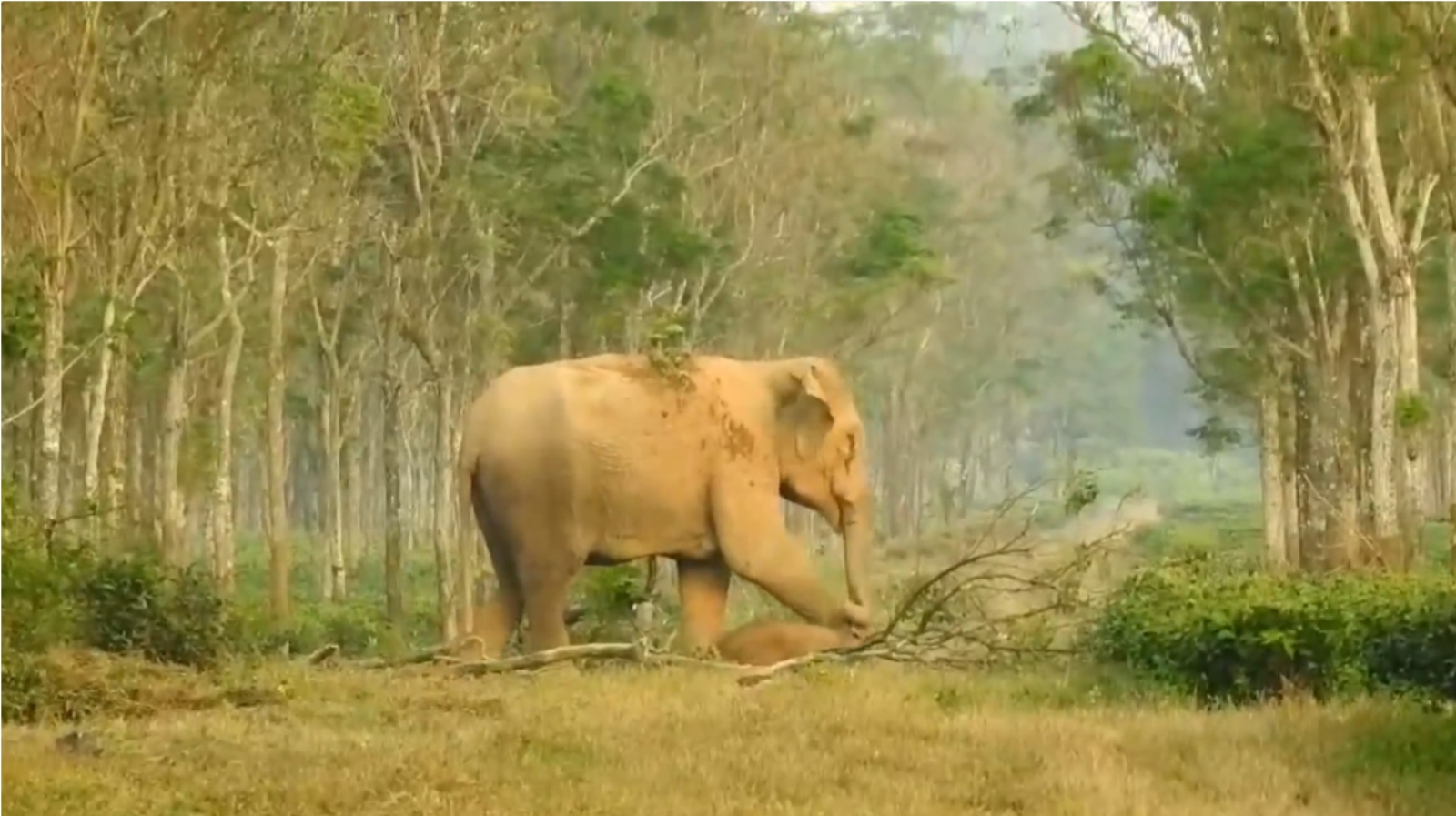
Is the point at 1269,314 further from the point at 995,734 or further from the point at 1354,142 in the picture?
the point at 995,734

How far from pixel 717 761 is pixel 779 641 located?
17.9 ft

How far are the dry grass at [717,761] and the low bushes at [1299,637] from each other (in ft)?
2.35

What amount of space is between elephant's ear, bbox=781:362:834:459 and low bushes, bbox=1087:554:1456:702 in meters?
3.27

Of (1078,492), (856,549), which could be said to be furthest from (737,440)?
(1078,492)

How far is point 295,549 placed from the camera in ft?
119

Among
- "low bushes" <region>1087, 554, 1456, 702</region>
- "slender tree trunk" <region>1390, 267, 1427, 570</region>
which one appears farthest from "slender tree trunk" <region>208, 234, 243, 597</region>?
"slender tree trunk" <region>1390, 267, 1427, 570</region>

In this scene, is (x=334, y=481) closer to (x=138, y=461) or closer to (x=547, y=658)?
(x=138, y=461)

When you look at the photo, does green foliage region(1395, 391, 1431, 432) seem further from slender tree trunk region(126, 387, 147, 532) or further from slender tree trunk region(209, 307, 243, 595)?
slender tree trunk region(126, 387, 147, 532)

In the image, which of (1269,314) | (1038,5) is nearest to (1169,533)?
(1269,314)

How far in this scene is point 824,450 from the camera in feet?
52.9

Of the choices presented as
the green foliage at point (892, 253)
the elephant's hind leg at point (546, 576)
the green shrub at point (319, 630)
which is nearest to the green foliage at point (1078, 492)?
the elephant's hind leg at point (546, 576)

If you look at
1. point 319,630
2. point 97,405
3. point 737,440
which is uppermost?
point 97,405

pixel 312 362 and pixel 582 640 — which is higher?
pixel 312 362

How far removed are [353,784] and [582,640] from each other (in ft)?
25.1
